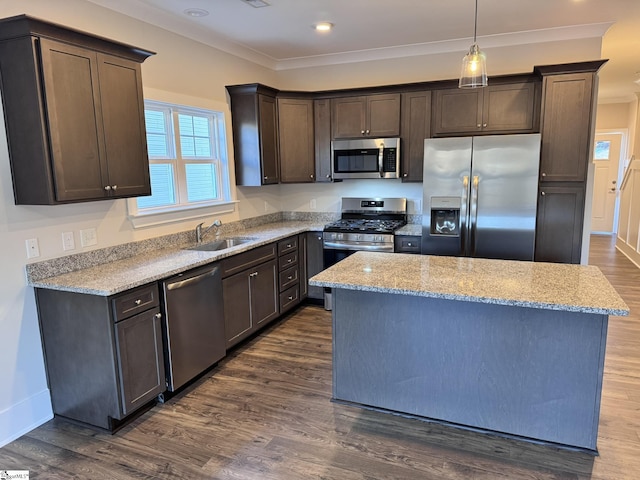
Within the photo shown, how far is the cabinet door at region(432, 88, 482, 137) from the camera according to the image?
4164 mm

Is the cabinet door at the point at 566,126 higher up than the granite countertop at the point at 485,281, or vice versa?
the cabinet door at the point at 566,126

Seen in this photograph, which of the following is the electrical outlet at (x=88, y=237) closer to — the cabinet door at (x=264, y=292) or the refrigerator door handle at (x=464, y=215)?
the cabinet door at (x=264, y=292)

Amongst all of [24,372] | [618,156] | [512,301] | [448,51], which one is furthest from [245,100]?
[618,156]

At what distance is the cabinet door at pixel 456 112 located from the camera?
4.16 m

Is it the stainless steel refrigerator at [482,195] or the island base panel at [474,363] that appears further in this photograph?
the stainless steel refrigerator at [482,195]

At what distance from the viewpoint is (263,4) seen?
3215 mm

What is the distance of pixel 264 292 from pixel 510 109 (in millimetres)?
2907

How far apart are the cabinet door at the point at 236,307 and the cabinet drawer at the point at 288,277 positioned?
1.97 feet

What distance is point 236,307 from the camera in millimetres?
3502

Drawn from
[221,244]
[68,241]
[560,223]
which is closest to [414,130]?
[560,223]

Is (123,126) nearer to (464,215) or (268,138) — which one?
(268,138)

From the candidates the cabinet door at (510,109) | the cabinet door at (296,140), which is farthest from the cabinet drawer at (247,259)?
the cabinet door at (510,109)

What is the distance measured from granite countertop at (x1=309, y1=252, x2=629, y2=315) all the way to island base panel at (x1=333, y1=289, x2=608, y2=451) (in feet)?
0.38

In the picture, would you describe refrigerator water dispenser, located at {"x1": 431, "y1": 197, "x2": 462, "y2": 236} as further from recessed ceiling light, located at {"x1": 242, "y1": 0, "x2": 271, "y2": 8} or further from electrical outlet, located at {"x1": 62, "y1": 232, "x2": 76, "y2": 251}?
electrical outlet, located at {"x1": 62, "y1": 232, "x2": 76, "y2": 251}
